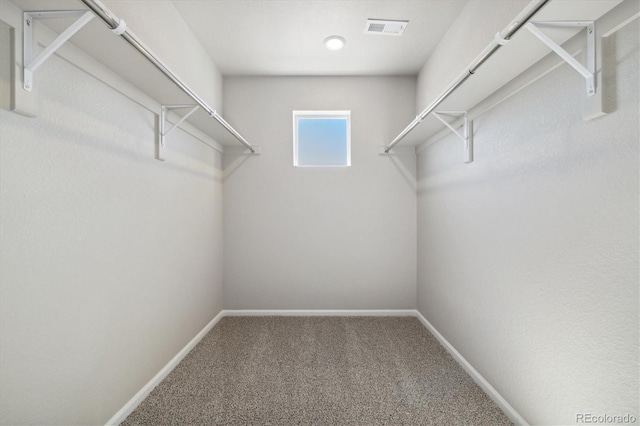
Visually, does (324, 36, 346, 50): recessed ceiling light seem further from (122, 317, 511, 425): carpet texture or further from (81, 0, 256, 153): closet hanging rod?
(122, 317, 511, 425): carpet texture

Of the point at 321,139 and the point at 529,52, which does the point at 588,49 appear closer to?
the point at 529,52

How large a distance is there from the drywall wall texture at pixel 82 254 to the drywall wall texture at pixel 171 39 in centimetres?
40

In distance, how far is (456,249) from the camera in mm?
2414

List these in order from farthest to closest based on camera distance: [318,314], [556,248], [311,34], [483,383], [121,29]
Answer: [318,314]
[311,34]
[483,383]
[556,248]
[121,29]

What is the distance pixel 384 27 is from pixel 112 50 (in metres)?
1.89

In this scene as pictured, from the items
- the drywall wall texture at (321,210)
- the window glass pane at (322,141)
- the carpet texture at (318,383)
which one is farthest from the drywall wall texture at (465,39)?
the carpet texture at (318,383)

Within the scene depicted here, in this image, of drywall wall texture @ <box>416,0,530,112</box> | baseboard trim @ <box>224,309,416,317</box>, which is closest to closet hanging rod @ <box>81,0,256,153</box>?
drywall wall texture @ <box>416,0,530,112</box>

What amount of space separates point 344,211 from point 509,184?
1.87m

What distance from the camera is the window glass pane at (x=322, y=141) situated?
3.51 metres

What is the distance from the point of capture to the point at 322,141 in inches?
139

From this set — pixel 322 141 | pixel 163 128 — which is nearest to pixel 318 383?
pixel 163 128

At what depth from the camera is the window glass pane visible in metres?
3.51

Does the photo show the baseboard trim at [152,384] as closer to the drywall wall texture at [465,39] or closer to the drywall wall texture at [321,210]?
the drywall wall texture at [321,210]

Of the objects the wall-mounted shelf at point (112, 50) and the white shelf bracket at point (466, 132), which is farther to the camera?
the white shelf bracket at point (466, 132)
